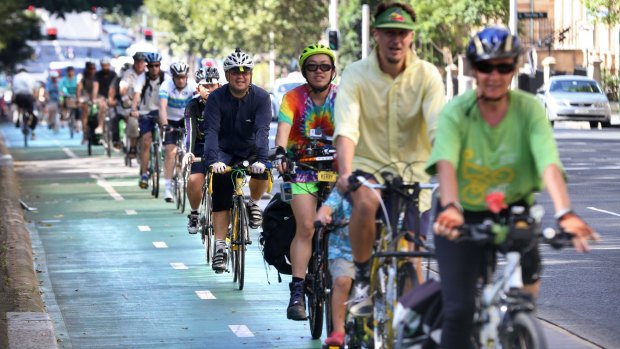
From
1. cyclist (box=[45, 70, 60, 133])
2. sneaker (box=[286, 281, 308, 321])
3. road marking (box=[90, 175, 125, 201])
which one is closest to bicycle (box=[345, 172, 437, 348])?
sneaker (box=[286, 281, 308, 321])

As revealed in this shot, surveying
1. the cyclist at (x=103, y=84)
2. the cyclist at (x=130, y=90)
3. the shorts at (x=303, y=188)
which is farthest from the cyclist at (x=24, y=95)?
the shorts at (x=303, y=188)

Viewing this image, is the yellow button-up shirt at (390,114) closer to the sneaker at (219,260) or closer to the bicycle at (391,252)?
the bicycle at (391,252)

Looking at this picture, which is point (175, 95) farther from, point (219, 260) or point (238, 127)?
point (238, 127)

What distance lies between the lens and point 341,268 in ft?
30.3

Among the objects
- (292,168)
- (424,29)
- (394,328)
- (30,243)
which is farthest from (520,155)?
(424,29)

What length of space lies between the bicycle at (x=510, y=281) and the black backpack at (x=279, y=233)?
440 centimetres

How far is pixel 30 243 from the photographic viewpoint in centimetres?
1684

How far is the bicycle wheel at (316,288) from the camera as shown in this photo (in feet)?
33.0

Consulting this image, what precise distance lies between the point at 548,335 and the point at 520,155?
3881 millimetres

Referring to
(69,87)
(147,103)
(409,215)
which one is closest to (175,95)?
(147,103)

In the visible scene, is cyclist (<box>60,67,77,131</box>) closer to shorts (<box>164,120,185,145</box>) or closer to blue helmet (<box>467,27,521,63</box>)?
shorts (<box>164,120,185,145</box>)

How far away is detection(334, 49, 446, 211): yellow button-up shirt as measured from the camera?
8.30m

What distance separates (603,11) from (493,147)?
3550 centimetres

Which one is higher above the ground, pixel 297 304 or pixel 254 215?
pixel 254 215
